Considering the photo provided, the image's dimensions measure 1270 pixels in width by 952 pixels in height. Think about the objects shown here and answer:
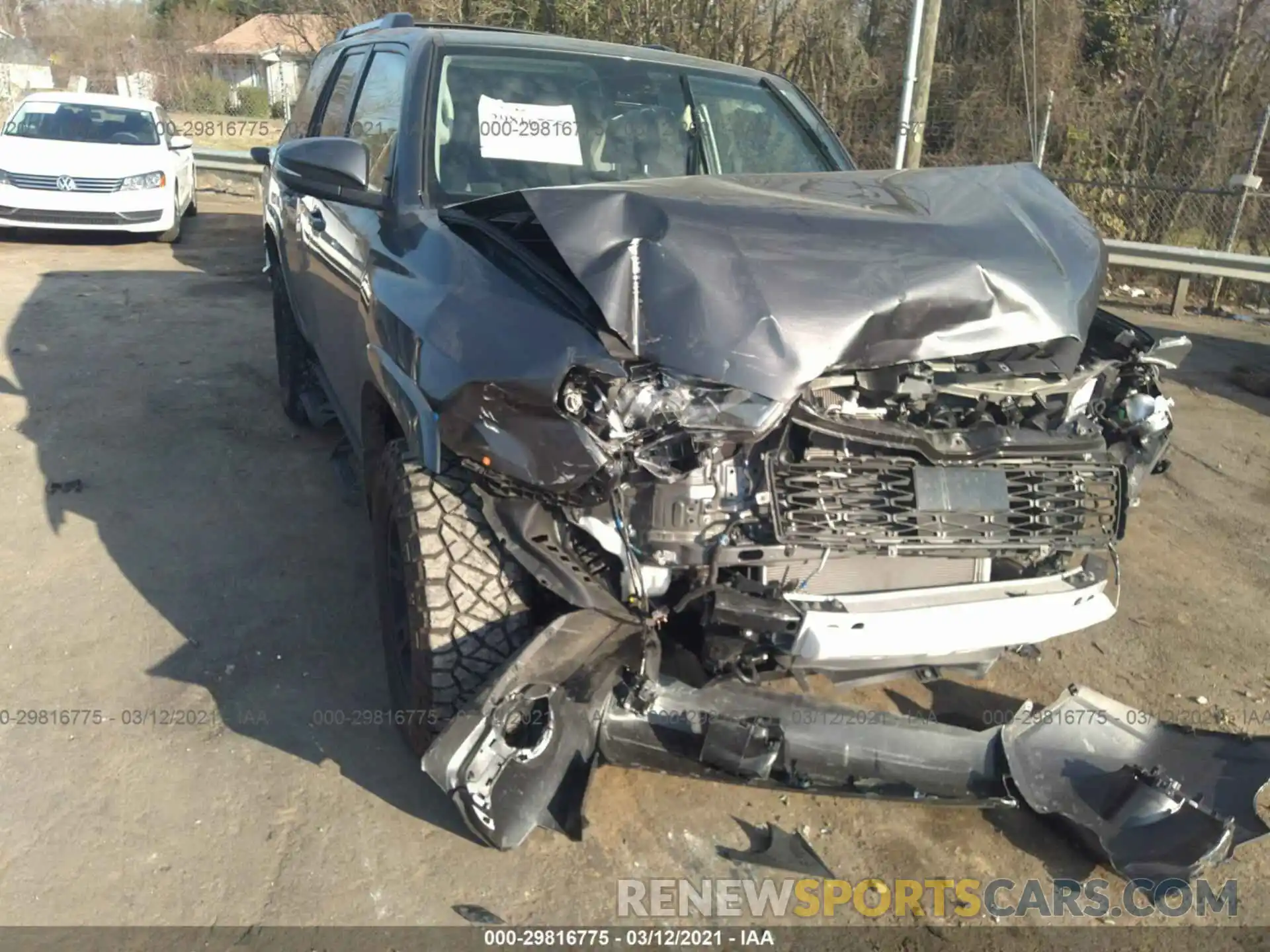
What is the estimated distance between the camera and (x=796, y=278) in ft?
8.37

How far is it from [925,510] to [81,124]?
39.9 feet

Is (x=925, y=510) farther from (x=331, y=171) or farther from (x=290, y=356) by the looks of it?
(x=290, y=356)

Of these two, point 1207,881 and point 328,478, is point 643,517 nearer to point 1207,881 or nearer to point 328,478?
point 1207,881

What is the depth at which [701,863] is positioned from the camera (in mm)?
2744

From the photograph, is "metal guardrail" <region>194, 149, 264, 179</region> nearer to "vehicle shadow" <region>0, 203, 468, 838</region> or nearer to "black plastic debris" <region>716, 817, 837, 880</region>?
"vehicle shadow" <region>0, 203, 468, 838</region>

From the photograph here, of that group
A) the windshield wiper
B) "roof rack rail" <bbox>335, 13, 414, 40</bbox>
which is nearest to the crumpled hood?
the windshield wiper

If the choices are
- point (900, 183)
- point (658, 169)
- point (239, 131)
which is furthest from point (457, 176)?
point (239, 131)

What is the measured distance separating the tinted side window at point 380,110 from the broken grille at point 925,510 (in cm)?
189

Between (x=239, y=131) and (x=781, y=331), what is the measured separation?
1009 inches

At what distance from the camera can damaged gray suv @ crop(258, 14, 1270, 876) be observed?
8.09 feet

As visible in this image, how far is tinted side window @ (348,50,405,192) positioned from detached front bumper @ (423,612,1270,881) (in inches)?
74.5

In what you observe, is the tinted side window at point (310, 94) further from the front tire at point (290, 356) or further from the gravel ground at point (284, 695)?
the gravel ground at point (284, 695)

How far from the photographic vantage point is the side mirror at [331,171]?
321 centimetres

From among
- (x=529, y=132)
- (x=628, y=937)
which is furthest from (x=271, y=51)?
(x=628, y=937)
